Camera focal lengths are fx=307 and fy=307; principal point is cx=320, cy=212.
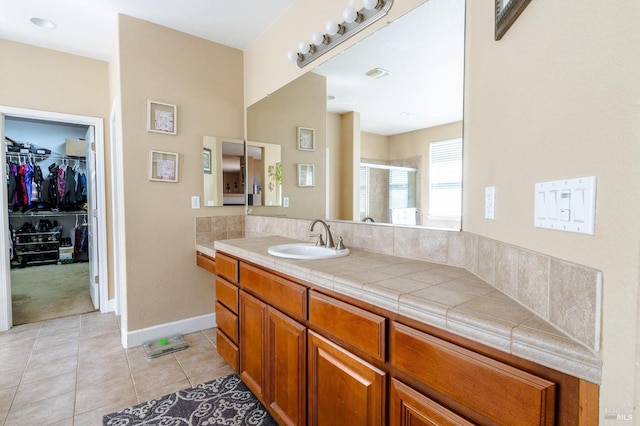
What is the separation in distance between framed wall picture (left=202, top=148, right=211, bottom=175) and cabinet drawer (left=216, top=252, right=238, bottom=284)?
3.25 feet

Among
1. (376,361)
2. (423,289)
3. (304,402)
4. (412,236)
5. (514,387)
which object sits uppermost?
(412,236)

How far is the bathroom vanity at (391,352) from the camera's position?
65 cm

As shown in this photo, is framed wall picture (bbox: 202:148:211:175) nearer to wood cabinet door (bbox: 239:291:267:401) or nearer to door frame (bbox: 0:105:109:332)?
door frame (bbox: 0:105:109:332)

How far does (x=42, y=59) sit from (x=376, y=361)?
13.0 feet

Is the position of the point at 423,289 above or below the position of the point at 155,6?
below

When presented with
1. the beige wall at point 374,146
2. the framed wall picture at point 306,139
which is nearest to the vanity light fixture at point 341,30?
the framed wall picture at point 306,139

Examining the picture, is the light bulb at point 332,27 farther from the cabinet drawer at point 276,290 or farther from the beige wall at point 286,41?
the cabinet drawer at point 276,290

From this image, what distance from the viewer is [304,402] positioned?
1364mm

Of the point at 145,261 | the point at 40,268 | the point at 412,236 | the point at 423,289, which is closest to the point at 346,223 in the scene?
the point at 412,236

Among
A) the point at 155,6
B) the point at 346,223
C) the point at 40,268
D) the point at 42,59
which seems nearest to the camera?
the point at 346,223

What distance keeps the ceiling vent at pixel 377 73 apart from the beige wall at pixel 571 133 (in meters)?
0.54

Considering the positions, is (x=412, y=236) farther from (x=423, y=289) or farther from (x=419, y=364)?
(x=419, y=364)

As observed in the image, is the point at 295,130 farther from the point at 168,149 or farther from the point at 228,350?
the point at 228,350

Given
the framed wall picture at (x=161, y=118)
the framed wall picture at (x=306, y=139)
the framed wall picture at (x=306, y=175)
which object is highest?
the framed wall picture at (x=161, y=118)
